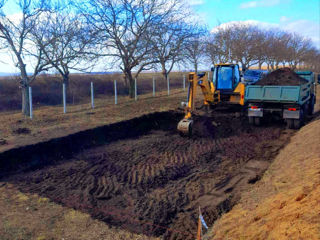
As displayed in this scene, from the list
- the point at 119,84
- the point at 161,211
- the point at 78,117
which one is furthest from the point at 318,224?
the point at 119,84

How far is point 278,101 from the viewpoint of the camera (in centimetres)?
1199

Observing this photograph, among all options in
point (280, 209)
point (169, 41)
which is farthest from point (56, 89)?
point (280, 209)

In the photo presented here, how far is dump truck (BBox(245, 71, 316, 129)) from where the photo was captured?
38.7 ft

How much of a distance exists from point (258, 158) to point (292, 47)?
1539 inches

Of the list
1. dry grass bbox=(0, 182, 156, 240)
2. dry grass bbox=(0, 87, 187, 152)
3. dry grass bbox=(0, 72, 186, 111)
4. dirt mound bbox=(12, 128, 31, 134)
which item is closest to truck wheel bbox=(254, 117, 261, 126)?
dry grass bbox=(0, 87, 187, 152)

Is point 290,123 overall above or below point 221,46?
below

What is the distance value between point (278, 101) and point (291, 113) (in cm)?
71

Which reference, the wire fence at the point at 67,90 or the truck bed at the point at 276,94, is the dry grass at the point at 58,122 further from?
the truck bed at the point at 276,94

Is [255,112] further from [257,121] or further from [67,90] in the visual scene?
[67,90]

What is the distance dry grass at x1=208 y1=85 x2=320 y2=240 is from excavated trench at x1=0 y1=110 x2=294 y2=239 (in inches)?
22.3

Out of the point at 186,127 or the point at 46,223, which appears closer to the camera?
the point at 46,223

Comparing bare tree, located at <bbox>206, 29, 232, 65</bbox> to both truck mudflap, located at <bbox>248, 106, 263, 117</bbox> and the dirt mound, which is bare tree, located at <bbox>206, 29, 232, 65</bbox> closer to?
truck mudflap, located at <bbox>248, 106, 263, 117</bbox>

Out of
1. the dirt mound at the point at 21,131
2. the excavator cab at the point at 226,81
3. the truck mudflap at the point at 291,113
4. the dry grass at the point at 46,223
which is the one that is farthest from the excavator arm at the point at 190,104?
the dry grass at the point at 46,223

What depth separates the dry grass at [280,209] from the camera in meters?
3.54
